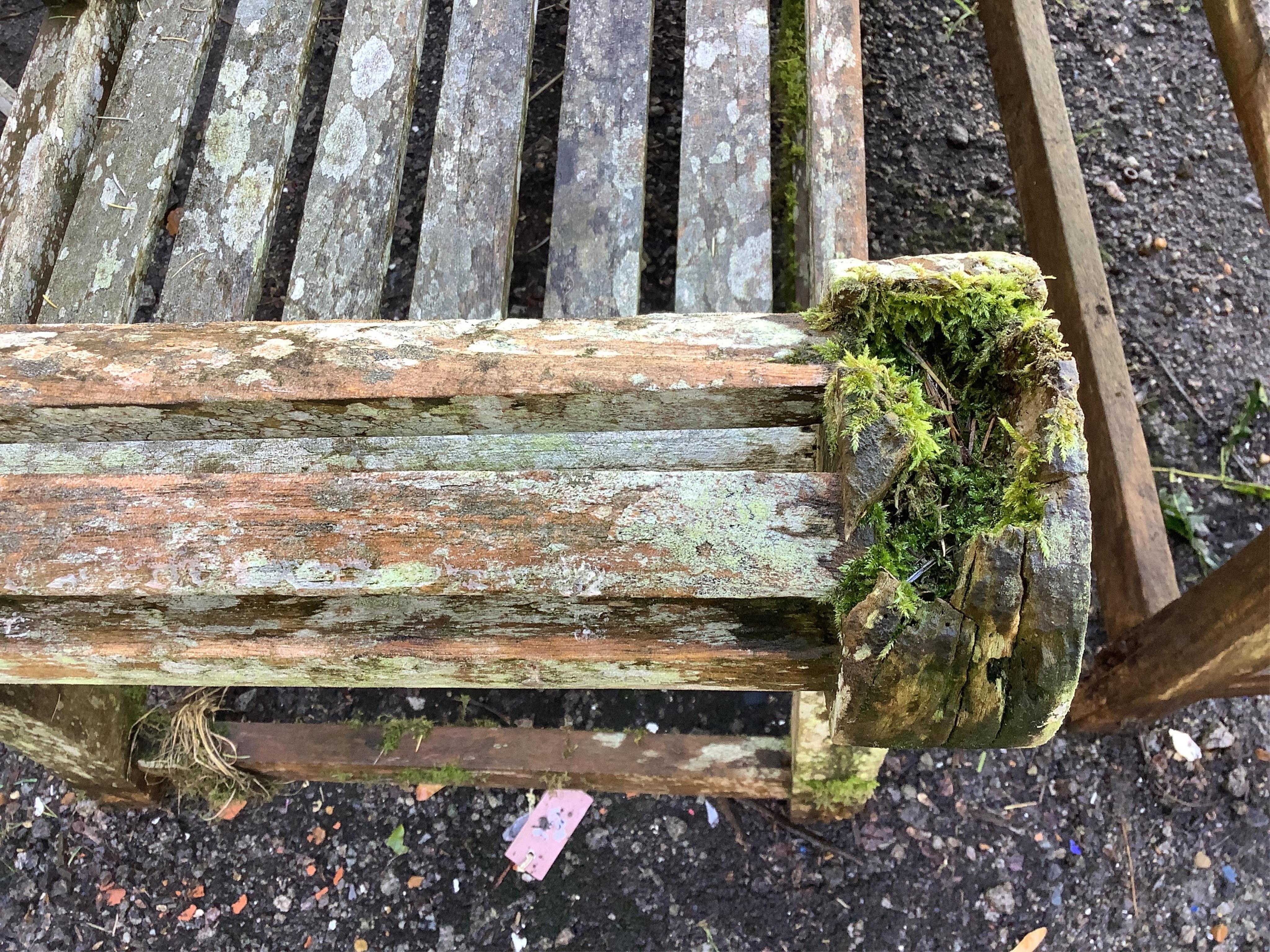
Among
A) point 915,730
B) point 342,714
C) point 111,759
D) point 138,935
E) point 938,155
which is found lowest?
point 138,935

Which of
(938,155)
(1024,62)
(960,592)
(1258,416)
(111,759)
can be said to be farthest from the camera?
(938,155)

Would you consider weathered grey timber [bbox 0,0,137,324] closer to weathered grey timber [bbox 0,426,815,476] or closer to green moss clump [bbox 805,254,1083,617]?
weathered grey timber [bbox 0,426,815,476]

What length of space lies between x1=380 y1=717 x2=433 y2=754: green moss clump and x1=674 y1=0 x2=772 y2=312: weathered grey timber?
1.39 metres

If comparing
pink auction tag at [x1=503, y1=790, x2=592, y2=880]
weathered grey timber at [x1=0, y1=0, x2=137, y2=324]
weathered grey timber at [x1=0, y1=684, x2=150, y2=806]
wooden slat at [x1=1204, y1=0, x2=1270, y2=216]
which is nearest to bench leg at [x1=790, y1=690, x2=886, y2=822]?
pink auction tag at [x1=503, y1=790, x2=592, y2=880]

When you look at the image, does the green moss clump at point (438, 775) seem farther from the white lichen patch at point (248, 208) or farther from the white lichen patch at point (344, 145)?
the white lichen patch at point (344, 145)

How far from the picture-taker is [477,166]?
189cm

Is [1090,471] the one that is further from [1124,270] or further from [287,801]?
[287,801]

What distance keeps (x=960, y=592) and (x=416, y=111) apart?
8.95 ft

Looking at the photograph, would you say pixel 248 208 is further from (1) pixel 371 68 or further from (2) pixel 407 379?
(2) pixel 407 379

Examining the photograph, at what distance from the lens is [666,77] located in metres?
2.96

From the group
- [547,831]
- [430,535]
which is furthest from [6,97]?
[547,831]

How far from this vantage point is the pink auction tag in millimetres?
2391

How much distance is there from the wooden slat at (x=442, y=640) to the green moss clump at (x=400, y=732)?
4.18ft

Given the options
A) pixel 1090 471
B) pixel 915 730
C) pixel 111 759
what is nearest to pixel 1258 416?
pixel 1090 471
